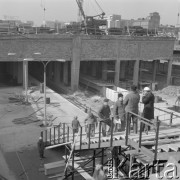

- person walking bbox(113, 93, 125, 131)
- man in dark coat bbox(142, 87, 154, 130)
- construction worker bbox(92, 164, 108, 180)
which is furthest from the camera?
person walking bbox(113, 93, 125, 131)

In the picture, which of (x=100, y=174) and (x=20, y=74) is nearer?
(x=100, y=174)

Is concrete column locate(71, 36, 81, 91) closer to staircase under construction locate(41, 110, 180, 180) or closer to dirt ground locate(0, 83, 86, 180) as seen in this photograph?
dirt ground locate(0, 83, 86, 180)

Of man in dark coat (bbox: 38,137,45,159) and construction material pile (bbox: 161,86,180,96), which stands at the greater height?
man in dark coat (bbox: 38,137,45,159)

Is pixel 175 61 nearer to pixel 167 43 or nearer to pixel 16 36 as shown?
pixel 167 43

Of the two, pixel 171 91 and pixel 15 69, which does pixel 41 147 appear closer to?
pixel 15 69

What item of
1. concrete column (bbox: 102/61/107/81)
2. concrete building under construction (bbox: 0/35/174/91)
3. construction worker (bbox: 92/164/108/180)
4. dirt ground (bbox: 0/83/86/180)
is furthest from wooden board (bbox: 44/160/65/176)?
concrete column (bbox: 102/61/107/81)

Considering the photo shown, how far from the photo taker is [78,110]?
2370cm

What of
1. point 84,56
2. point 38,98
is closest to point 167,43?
point 84,56

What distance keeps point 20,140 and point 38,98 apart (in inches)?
430

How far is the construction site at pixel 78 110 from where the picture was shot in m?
8.98

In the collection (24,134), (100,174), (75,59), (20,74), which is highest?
(100,174)

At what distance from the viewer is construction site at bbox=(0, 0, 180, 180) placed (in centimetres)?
898

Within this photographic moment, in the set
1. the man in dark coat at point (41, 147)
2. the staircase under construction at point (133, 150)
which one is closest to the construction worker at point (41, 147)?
the man in dark coat at point (41, 147)

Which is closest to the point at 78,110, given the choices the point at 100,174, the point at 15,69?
the point at 100,174
